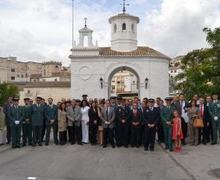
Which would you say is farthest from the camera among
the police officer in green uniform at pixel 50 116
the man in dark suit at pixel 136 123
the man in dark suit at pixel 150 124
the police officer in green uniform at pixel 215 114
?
the police officer in green uniform at pixel 50 116

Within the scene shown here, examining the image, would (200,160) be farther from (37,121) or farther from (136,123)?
(37,121)

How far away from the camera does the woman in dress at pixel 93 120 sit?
13.8 meters

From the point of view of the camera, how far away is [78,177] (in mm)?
8188

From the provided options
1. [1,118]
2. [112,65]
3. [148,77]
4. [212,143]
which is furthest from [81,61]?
[212,143]

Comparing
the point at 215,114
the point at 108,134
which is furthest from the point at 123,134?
the point at 215,114

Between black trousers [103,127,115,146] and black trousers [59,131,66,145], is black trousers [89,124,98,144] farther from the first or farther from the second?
black trousers [59,131,66,145]

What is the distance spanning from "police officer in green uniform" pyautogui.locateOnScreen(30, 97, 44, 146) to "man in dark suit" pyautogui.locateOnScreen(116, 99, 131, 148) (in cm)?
301

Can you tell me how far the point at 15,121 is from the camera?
13078mm

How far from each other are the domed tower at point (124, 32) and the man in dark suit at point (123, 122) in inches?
744

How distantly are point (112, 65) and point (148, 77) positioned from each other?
3.26 meters

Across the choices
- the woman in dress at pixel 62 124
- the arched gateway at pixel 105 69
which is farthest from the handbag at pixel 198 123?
the arched gateway at pixel 105 69

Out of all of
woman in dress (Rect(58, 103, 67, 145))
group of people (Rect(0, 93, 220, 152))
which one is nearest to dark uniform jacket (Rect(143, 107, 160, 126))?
group of people (Rect(0, 93, 220, 152))

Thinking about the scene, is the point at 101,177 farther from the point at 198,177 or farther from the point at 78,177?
the point at 198,177

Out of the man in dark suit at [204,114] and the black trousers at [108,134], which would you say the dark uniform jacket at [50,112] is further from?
the man in dark suit at [204,114]
